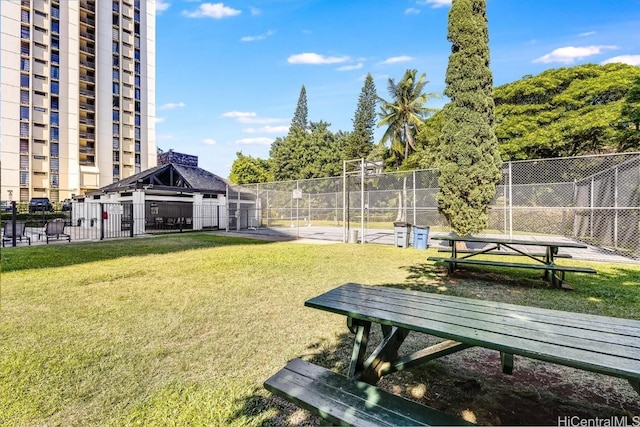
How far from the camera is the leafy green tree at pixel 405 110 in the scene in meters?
25.9

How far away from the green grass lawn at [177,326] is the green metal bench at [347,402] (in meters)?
0.39

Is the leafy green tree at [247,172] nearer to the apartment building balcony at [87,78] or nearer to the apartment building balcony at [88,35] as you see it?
the apartment building balcony at [87,78]

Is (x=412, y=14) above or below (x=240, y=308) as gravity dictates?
above

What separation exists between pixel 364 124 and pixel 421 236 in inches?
1141

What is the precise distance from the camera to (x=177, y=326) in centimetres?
339

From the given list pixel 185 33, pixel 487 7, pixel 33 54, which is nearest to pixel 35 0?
pixel 33 54

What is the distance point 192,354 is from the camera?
2.75 meters

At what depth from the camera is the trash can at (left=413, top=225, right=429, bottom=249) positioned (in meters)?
9.79

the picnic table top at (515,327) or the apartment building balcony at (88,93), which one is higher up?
the apartment building balcony at (88,93)

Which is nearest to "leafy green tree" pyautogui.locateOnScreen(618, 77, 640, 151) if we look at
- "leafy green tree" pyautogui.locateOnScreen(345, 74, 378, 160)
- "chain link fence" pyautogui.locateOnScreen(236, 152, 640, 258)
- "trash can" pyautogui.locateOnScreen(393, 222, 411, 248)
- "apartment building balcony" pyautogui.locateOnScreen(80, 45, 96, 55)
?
"chain link fence" pyautogui.locateOnScreen(236, 152, 640, 258)

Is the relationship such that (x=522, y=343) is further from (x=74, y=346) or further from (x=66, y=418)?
(x=74, y=346)

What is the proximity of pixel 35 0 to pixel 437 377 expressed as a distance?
54.6 metres

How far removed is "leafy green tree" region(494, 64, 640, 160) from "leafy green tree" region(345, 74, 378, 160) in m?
15.9

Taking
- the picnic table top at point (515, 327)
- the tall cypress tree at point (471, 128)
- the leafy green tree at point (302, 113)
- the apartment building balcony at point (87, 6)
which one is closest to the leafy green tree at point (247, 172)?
the leafy green tree at point (302, 113)
